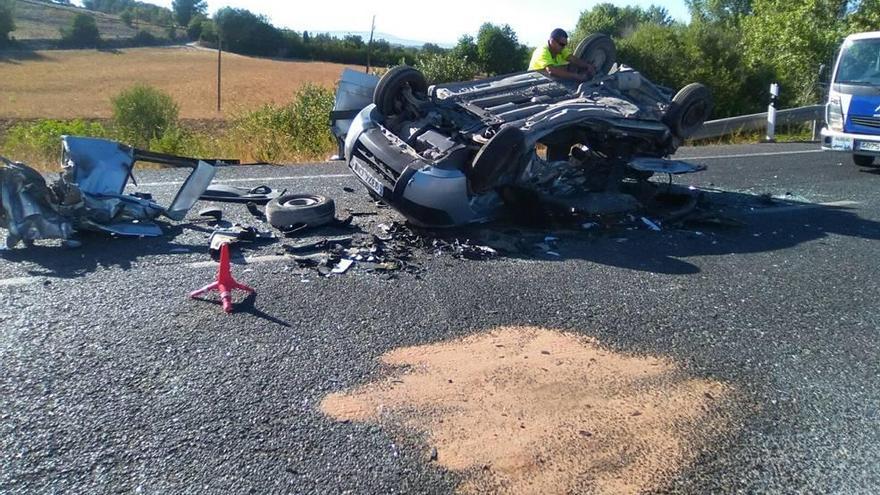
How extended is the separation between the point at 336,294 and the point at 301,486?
203 centimetres

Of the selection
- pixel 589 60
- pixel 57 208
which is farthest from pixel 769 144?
pixel 57 208

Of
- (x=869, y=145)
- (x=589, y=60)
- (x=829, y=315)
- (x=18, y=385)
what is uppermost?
(x=589, y=60)

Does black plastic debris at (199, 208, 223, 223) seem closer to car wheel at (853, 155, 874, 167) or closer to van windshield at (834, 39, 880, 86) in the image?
van windshield at (834, 39, 880, 86)

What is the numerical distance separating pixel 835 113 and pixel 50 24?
73.5 m

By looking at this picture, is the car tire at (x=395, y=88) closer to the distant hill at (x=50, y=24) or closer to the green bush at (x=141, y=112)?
the green bush at (x=141, y=112)

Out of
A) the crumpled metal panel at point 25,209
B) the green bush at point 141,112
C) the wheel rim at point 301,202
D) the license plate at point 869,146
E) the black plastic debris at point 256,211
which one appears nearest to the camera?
the crumpled metal panel at point 25,209

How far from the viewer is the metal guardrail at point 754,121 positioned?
47.9 ft

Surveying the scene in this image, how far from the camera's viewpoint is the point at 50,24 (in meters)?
66.8

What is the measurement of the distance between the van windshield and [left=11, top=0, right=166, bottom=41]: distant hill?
2534 inches

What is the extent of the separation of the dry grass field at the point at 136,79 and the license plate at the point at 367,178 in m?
24.8

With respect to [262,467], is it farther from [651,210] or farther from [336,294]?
[651,210]

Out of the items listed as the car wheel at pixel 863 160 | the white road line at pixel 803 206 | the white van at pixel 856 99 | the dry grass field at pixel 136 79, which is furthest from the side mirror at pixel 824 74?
the dry grass field at pixel 136 79

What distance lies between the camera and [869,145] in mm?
10156

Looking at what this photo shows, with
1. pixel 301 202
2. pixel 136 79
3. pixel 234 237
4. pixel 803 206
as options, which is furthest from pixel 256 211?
pixel 136 79
